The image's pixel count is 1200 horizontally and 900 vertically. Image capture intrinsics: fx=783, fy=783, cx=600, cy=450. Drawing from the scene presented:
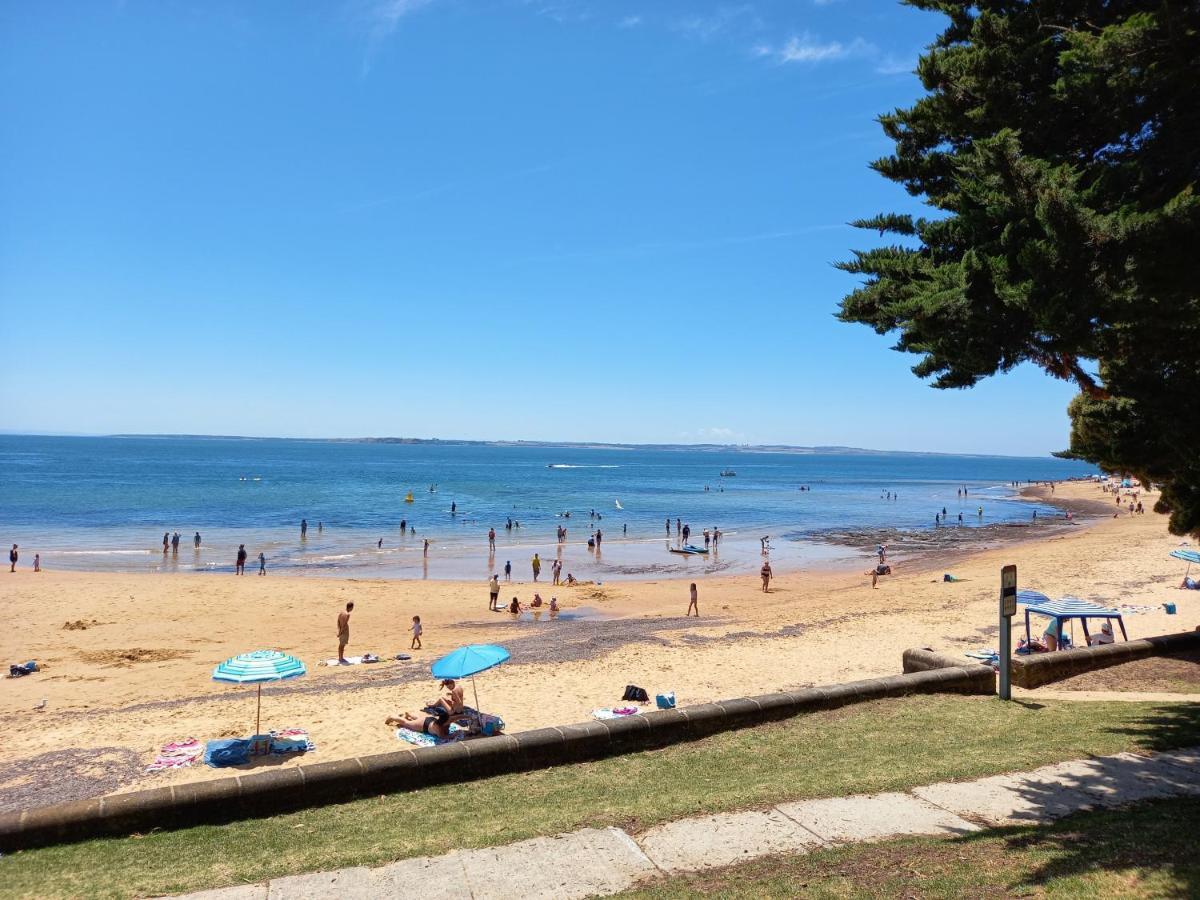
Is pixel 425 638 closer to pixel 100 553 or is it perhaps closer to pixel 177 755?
pixel 177 755

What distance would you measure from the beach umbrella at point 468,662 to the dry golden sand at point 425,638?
1.37 metres

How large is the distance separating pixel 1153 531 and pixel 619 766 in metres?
47.6

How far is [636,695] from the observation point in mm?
13586

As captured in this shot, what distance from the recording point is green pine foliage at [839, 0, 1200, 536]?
5160mm

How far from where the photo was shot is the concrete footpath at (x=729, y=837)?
5.65 m

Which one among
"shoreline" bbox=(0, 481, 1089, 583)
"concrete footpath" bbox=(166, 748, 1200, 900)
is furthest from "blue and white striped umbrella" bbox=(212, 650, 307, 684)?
"shoreline" bbox=(0, 481, 1089, 583)

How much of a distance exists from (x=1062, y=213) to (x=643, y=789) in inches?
238

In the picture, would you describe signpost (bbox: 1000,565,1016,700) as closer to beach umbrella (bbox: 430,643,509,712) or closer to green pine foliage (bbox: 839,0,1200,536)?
green pine foliage (bbox: 839,0,1200,536)

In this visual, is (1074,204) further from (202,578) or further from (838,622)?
(202,578)

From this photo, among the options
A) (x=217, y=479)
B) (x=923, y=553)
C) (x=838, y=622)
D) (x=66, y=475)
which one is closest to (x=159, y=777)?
(x=838, y=622)

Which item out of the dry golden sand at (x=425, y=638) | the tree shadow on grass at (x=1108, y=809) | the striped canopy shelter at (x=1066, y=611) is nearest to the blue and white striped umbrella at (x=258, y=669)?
→ the dry golden sand at (x=425, y=638)

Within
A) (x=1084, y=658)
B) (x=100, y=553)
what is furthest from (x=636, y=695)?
(x=100, y=553)

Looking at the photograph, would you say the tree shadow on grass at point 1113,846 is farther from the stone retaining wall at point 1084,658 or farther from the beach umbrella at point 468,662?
the beach umbrella at point 468,662

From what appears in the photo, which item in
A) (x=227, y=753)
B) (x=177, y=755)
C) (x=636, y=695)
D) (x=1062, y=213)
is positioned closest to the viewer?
(x=1062, y=213)
